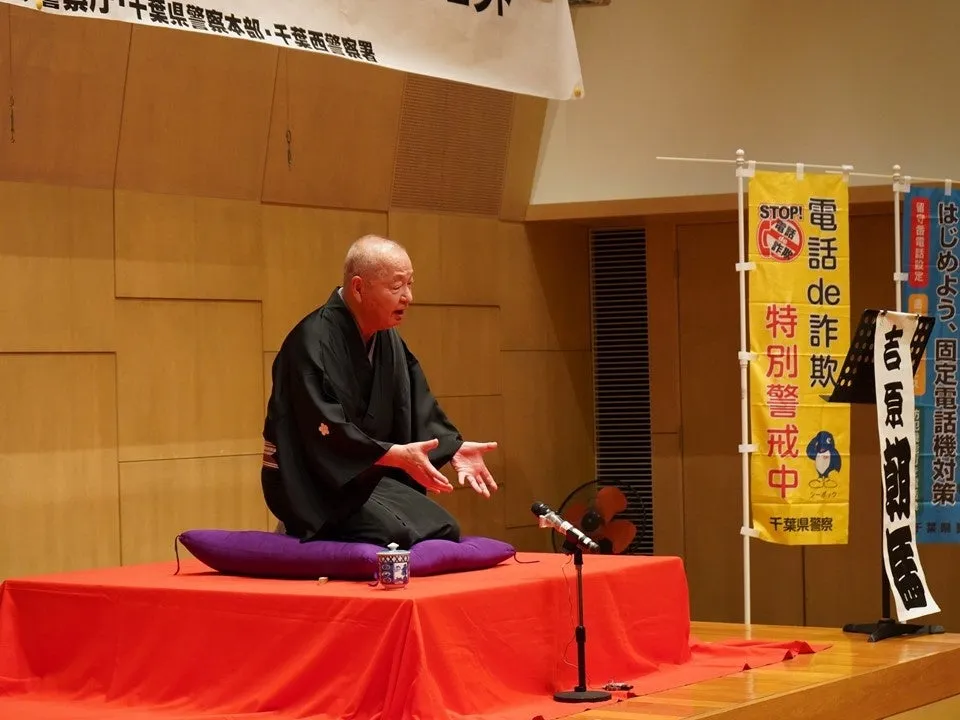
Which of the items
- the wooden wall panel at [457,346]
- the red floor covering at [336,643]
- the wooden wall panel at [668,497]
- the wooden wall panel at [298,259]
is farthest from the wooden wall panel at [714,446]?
the red floor covering at [336,643]

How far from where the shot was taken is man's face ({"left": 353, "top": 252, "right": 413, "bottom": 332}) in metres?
4.60

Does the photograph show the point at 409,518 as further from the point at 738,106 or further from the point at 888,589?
the point at 738,106

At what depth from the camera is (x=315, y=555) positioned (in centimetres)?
434

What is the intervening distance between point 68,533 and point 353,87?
241 cm

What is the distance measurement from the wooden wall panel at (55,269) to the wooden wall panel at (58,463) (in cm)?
10

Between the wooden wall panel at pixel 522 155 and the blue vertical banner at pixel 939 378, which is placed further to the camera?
the wooden wall panel at pixel 522 155

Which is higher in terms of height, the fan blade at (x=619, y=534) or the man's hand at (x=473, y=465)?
the man's hand at (x=473, y=465)

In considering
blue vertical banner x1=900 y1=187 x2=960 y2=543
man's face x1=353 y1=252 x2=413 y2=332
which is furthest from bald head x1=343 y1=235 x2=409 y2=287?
blue vertical banner x1=900 y1=187 x2=960 y2=543

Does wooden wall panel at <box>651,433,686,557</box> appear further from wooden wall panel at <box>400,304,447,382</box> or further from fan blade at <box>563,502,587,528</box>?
wooden wall panel at <box>400,304,447,382</box>

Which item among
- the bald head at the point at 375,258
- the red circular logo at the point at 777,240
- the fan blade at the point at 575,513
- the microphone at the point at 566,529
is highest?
the red circular logo at the point at 777,240

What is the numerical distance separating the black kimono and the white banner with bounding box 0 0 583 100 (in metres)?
0.86

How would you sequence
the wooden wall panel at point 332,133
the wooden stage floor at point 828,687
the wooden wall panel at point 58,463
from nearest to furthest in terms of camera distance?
the wooden stage floor at point 828,687, the wooden wall panel at point 58,463, the wooden wall panel at point 332,133

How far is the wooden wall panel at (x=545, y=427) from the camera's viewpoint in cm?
794

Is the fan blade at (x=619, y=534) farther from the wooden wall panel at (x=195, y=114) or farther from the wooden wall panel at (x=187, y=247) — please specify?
the wooden wall panel at (x=195, y=114)
